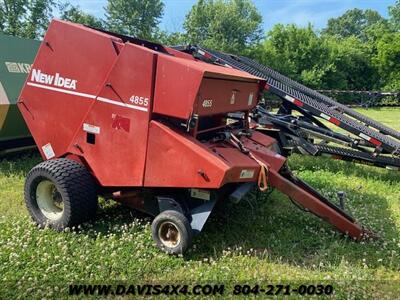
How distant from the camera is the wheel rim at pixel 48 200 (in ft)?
13.4

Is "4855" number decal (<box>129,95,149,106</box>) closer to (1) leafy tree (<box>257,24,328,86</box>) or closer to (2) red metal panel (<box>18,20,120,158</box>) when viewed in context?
(2) red metal panel (<box>18,20,120,158</box>)

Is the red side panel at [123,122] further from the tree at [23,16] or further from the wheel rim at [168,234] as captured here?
the tree at [23,16]

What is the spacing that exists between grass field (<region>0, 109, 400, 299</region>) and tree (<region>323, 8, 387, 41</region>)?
289ft

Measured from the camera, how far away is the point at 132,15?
4253cm

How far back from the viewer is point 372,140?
229 inches

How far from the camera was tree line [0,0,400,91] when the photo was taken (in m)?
30.8

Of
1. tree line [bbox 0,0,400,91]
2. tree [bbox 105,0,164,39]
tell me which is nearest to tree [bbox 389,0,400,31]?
tree line [bbox 0,0,400,91]

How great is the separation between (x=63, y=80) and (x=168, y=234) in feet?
6.00

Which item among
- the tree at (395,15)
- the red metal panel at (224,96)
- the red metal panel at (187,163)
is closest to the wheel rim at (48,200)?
the red metal panel at (187,163)

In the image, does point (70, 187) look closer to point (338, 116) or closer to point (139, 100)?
point (139, 100)

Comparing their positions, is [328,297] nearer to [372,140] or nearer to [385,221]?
[385,221]

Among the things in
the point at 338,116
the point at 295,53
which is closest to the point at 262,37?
the point at 295,53

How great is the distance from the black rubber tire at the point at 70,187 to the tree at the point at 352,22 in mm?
88881

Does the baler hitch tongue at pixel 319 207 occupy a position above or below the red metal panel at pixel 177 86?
below
